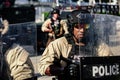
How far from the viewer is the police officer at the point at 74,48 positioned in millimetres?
4512

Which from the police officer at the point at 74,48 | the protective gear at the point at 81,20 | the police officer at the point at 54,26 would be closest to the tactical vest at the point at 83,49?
the police officer at the point at 74,48

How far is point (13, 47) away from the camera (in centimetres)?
397

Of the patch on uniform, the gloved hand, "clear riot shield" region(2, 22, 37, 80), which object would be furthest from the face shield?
the patch on uniform

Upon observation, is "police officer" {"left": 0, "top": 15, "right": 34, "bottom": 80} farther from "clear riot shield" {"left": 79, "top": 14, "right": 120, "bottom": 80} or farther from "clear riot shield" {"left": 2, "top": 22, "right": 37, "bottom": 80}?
"clear riot shield" {"left": 79, "top": 14, "right": 120, "bottom": 80}

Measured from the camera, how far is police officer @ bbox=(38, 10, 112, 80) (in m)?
4.51

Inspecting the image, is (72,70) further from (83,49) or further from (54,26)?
(54,26)

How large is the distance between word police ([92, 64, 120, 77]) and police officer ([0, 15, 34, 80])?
66 centimetres

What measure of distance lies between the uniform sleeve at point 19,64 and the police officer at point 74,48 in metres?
0.54

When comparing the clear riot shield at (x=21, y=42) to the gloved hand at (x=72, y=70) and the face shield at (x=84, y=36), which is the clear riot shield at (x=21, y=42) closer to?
the gloved hand at (x=72, y=70)

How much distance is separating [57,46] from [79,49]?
265 millimetres

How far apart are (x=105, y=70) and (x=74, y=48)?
15.5 inches

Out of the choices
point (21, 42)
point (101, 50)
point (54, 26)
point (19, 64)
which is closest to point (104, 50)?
point (101, 50)

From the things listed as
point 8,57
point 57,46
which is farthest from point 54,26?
point 8,57

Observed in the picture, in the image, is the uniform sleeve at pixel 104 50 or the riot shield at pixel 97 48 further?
the uniform sleeve at pixel 104 50
